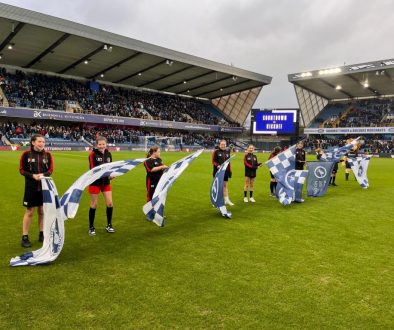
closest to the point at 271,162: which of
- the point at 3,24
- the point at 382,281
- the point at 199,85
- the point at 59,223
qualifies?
the point at 382,281

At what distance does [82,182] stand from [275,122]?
43.9m

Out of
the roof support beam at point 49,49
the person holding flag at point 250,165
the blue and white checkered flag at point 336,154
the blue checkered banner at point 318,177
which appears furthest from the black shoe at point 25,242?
the roof support beam at point 49,49

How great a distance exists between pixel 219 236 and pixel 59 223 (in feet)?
10.3

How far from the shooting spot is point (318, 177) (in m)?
13.2

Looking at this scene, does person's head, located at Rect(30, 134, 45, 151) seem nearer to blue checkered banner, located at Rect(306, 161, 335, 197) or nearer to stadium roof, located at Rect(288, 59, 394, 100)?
blue checkered banner, located at Rect(306, 161, 335, 197)

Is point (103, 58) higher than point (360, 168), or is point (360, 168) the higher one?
point (103, 58)

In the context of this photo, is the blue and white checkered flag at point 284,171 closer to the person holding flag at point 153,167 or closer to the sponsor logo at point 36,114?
the person holding flag at point 153,167

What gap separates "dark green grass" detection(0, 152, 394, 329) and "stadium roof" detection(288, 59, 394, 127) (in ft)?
154

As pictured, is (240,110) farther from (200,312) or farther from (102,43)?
(200,312)

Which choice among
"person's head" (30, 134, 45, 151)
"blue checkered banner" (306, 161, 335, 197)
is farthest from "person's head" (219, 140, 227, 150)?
"person's head" (30, 134, 45, 151)

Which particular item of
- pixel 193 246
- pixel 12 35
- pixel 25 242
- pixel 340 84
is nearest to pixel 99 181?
pixel 25 242

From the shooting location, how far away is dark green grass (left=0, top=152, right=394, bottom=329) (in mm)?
3898

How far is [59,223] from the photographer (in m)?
5.55

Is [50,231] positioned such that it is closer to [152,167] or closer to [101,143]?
[101,143]
